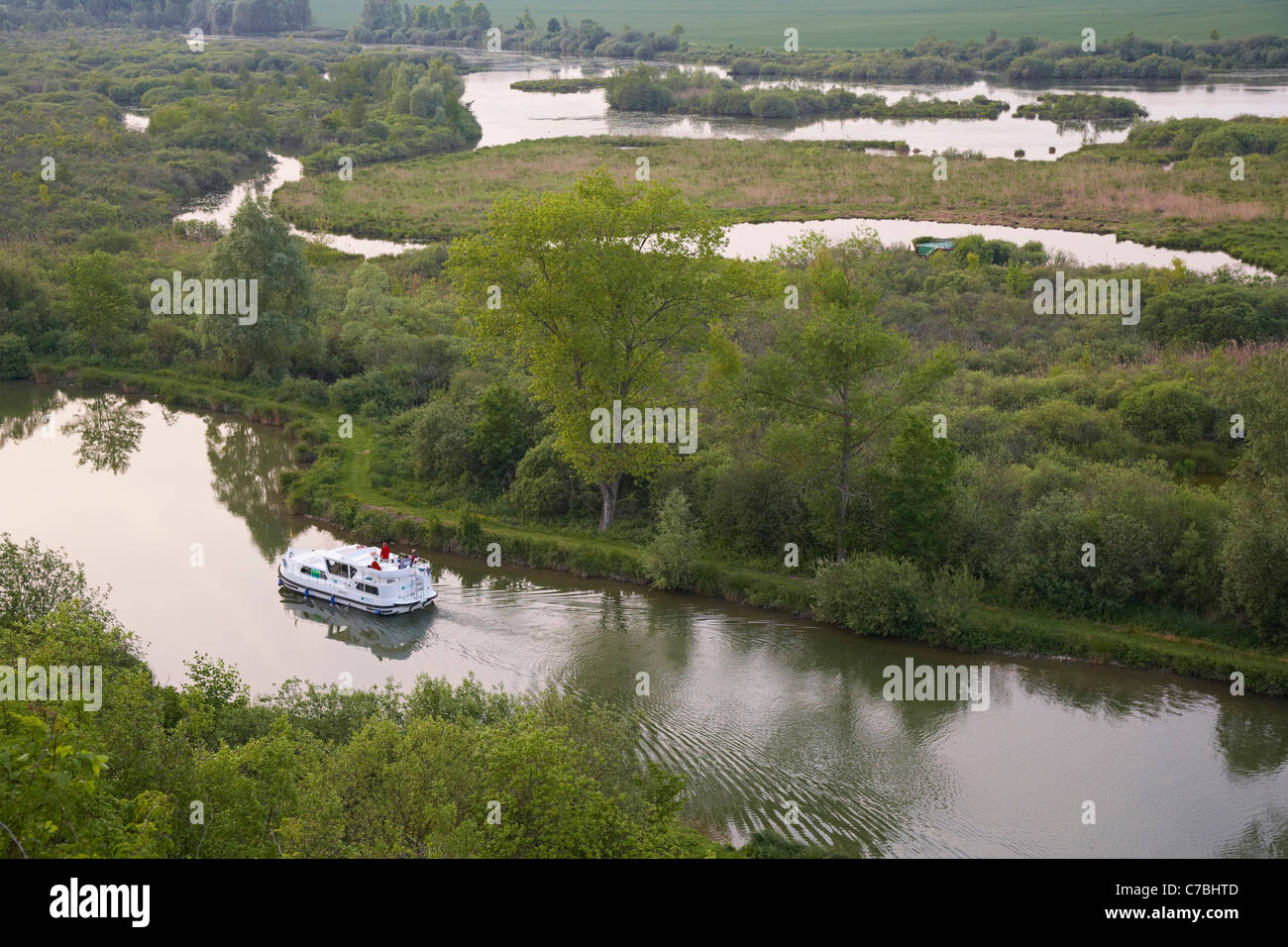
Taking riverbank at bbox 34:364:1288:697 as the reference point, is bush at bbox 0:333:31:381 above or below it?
above

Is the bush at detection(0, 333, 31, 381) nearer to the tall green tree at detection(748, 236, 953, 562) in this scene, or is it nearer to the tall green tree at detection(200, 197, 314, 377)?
the tall green tree at detection(200, 197, 314, 377)

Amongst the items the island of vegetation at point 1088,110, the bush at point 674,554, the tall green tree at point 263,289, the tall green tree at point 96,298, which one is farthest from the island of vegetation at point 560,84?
the bush at point 674,554

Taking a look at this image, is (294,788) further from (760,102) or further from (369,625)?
(760,102)

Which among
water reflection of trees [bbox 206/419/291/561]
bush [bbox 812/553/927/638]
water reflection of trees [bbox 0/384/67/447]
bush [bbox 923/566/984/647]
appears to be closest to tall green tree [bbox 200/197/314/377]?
water reflection of trees [bbox 206/419/291/561]

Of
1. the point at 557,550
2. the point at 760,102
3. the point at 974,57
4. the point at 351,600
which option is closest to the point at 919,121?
the point at 760,102

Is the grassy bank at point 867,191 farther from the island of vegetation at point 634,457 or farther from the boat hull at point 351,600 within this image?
the boat hull at point 351,600
